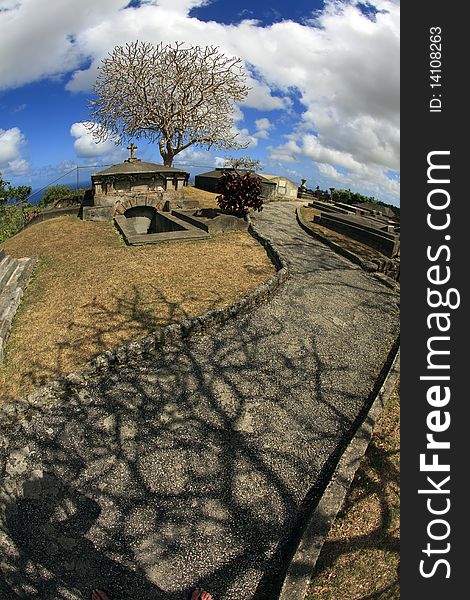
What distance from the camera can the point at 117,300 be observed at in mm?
9570

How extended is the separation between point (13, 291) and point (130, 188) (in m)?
→ 10.7

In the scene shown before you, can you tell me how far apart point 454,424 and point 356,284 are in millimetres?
10118

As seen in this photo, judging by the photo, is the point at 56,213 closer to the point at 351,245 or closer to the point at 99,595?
the point at 351,245

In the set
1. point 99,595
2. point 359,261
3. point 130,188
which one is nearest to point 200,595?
point 99,595

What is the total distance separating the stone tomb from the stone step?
636 centimetres

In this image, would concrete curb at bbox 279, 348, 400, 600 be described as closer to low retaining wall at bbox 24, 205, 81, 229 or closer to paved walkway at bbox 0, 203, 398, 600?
paved walkway at bbox 0, 203, 398, 600

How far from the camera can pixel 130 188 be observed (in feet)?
64.2

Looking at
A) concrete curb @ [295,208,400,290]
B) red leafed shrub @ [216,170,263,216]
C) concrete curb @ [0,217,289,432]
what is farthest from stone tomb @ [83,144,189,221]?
concrete curb @ [0,217,289,432]

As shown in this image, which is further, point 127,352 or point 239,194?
point 239,194

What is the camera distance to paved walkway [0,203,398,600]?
4316 millimetres

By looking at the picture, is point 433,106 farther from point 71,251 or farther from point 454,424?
point 71,251

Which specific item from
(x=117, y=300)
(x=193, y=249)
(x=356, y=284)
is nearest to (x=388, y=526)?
(x=117, y=300)

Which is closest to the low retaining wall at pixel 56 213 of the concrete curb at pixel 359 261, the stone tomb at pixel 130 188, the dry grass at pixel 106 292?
the stone tomb at pixel 130 188

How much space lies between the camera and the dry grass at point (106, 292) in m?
7.79
